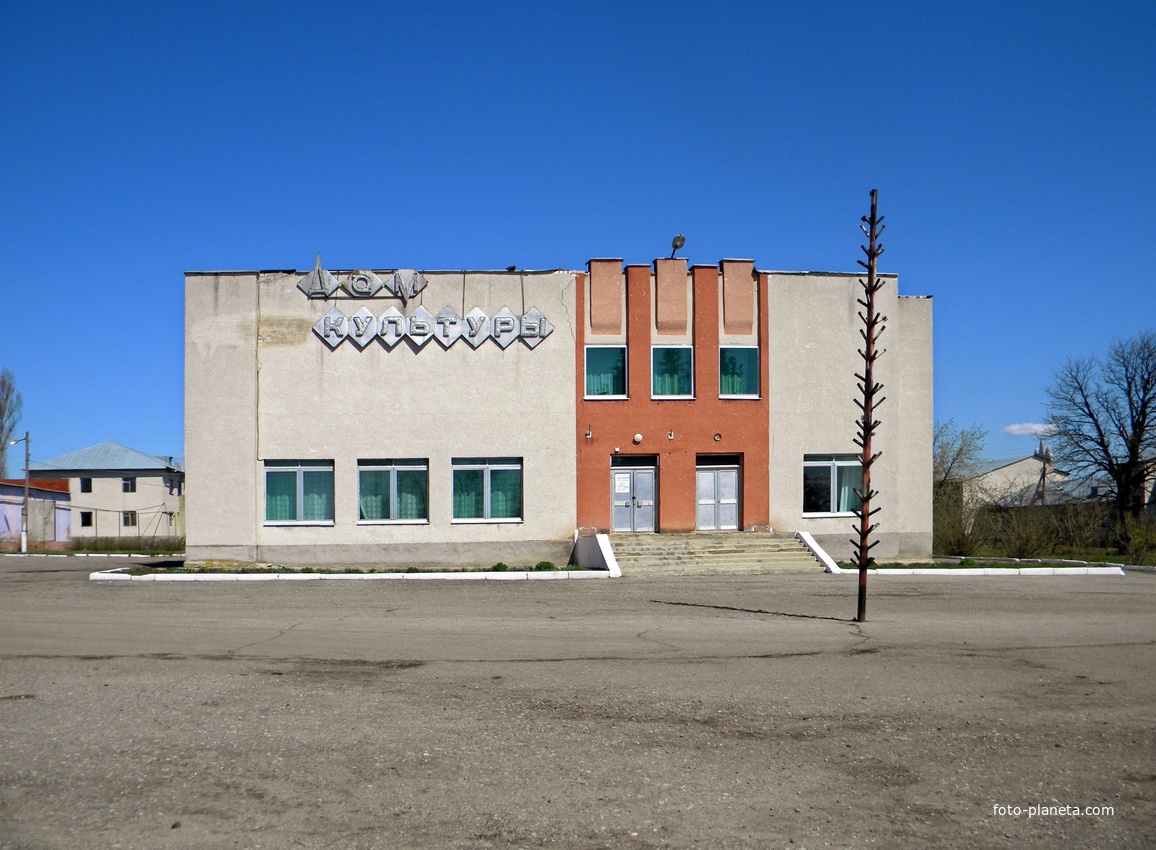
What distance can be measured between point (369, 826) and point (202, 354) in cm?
2157

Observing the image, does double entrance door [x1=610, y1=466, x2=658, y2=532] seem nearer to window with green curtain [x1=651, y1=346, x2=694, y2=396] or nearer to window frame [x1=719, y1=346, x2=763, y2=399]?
window with green curtain [x1=651, y1=346, x2=694, y2=396]

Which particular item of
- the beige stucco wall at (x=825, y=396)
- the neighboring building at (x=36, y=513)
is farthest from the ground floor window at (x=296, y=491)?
the neighboring building at (x=36, y=513)

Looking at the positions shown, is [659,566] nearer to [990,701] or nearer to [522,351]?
[522,351]

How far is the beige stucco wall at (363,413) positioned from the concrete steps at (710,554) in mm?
2227

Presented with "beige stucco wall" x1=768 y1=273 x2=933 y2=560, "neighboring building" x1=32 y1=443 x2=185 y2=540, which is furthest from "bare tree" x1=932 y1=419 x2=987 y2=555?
"neighboring building" x1=32 y1=443 x2=185 y2=540

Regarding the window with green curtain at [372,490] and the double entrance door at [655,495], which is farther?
the double entrance door at [655,495]

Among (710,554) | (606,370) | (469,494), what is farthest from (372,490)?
(710,554)

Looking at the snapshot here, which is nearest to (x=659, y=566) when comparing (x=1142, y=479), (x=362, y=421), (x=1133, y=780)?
(x=362, y=421)

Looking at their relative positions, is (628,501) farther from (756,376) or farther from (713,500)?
(756,376)

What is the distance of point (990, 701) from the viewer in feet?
28.6

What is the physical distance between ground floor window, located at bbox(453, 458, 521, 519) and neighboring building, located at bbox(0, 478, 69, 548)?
41.5 m

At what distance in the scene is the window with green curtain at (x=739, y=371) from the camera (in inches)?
1021

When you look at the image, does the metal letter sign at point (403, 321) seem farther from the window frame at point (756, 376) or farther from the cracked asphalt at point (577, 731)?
the cracked asphalt at point (577, 731)

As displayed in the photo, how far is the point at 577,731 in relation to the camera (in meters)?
7.63
